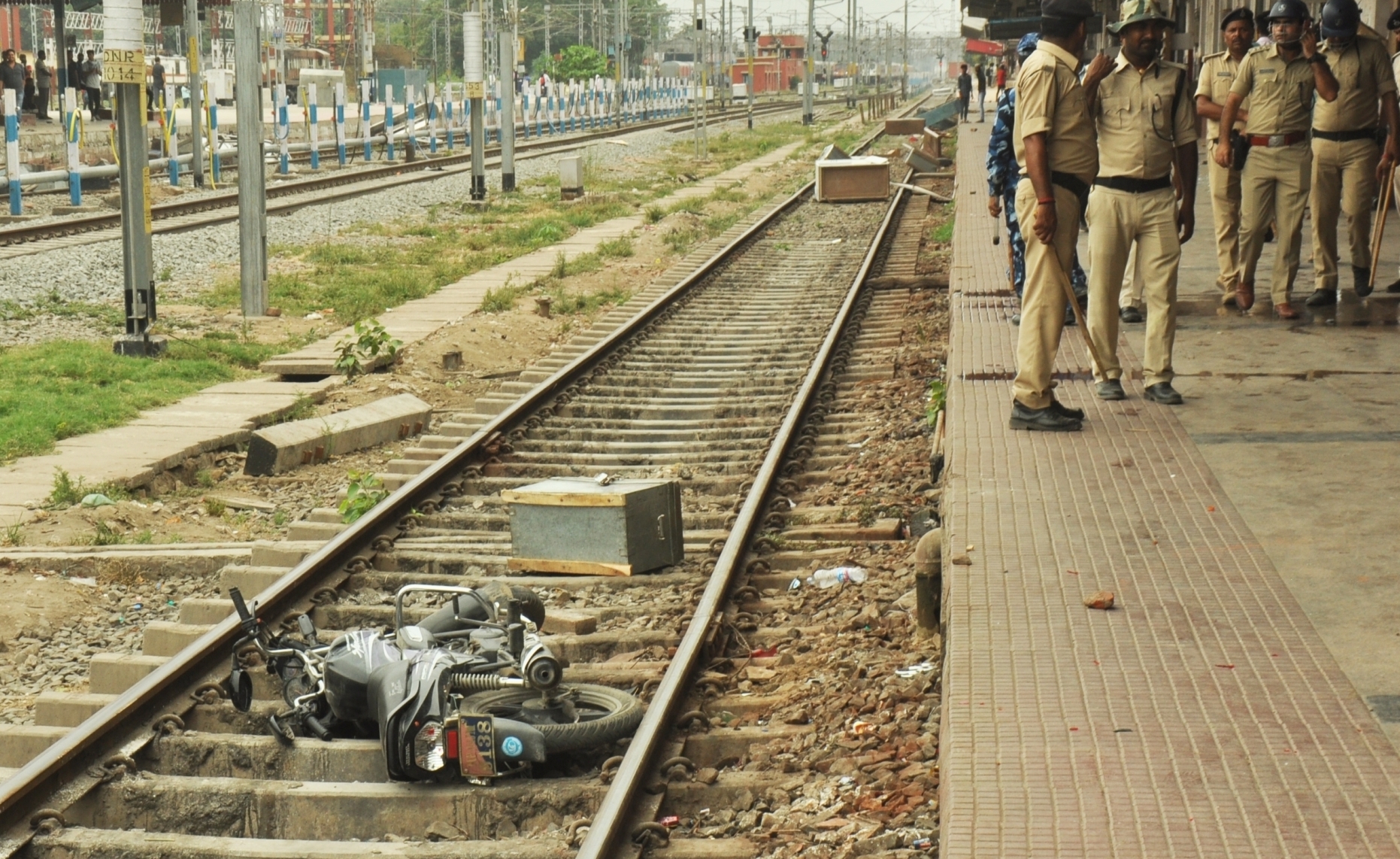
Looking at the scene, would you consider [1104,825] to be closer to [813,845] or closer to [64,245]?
[813,845]

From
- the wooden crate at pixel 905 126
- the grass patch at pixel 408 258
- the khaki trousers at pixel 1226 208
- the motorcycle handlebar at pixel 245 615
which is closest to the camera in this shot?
the motorcycle handlebar at pixel 245 615

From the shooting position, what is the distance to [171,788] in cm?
519

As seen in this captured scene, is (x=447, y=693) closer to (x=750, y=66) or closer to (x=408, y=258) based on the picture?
(x=408, y=258)

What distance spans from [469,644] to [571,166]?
79.6 feet

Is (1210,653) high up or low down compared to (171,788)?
up

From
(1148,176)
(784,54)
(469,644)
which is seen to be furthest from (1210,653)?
(784,54)

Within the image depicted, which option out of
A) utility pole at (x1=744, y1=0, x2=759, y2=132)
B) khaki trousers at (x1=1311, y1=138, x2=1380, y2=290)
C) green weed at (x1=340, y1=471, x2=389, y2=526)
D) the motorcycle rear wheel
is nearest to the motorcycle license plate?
the motorcycle rear wheel

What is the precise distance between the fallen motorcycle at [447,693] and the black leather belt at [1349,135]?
6.95 metres

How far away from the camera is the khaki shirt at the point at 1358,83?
34.6 ft

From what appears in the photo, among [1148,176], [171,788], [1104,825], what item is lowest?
[171,788]

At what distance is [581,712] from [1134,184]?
429cm

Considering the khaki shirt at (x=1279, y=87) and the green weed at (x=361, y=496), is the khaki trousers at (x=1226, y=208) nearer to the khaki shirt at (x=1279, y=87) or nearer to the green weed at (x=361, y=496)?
the khaki shirt at (x=1279, y=87)

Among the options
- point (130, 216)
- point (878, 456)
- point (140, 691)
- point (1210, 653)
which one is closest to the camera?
point (1210, 653)

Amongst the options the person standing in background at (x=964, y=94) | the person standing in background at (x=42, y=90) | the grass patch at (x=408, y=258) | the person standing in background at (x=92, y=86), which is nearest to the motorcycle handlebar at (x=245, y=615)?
the grass patch at (x=408, y=258)
